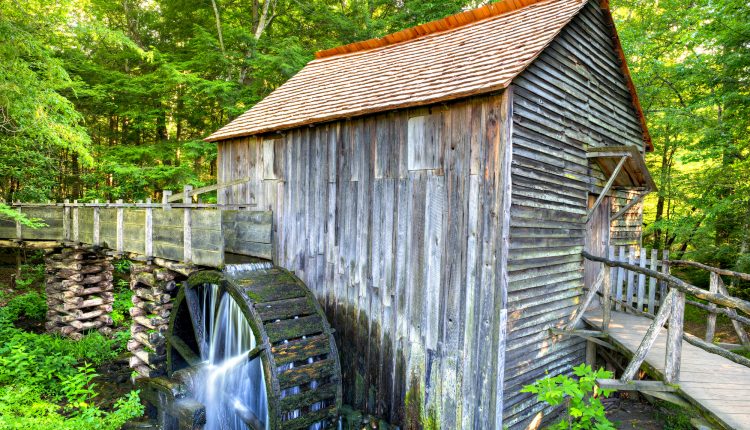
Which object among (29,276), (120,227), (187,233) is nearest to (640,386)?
(187,233)

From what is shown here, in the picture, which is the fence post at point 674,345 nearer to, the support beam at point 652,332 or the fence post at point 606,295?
the support beam at point 652,332

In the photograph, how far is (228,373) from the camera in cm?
654

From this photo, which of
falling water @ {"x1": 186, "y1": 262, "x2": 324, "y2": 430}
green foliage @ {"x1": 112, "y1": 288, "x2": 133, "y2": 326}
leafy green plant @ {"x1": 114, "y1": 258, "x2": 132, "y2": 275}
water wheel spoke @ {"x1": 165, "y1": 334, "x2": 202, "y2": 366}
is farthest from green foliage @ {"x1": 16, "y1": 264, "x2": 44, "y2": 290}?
falling water @ {"x1": 186, "y1": 262, "x2": 324, "y2": 430}

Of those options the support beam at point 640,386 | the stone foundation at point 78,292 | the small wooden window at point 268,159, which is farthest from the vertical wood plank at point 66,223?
the support beam at point 640,386

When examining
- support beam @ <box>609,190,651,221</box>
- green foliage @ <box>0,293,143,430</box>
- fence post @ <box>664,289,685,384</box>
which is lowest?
green foliage @ <box>0,293,143,430</box>

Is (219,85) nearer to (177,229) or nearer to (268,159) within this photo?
(268,159)

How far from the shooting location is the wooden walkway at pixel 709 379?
370cm

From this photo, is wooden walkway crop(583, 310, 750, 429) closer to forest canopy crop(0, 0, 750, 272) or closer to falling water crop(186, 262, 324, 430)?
falling water crop(186, 262, 324, 430)

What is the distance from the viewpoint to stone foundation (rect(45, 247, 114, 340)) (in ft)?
34.6

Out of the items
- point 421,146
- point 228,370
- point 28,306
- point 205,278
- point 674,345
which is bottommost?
point 28,306

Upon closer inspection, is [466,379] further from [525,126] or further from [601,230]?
[601,230]

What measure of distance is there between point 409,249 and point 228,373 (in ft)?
11.7

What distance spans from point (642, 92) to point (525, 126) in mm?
10461

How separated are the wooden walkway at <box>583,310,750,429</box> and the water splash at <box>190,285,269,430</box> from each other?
504 centimetres
